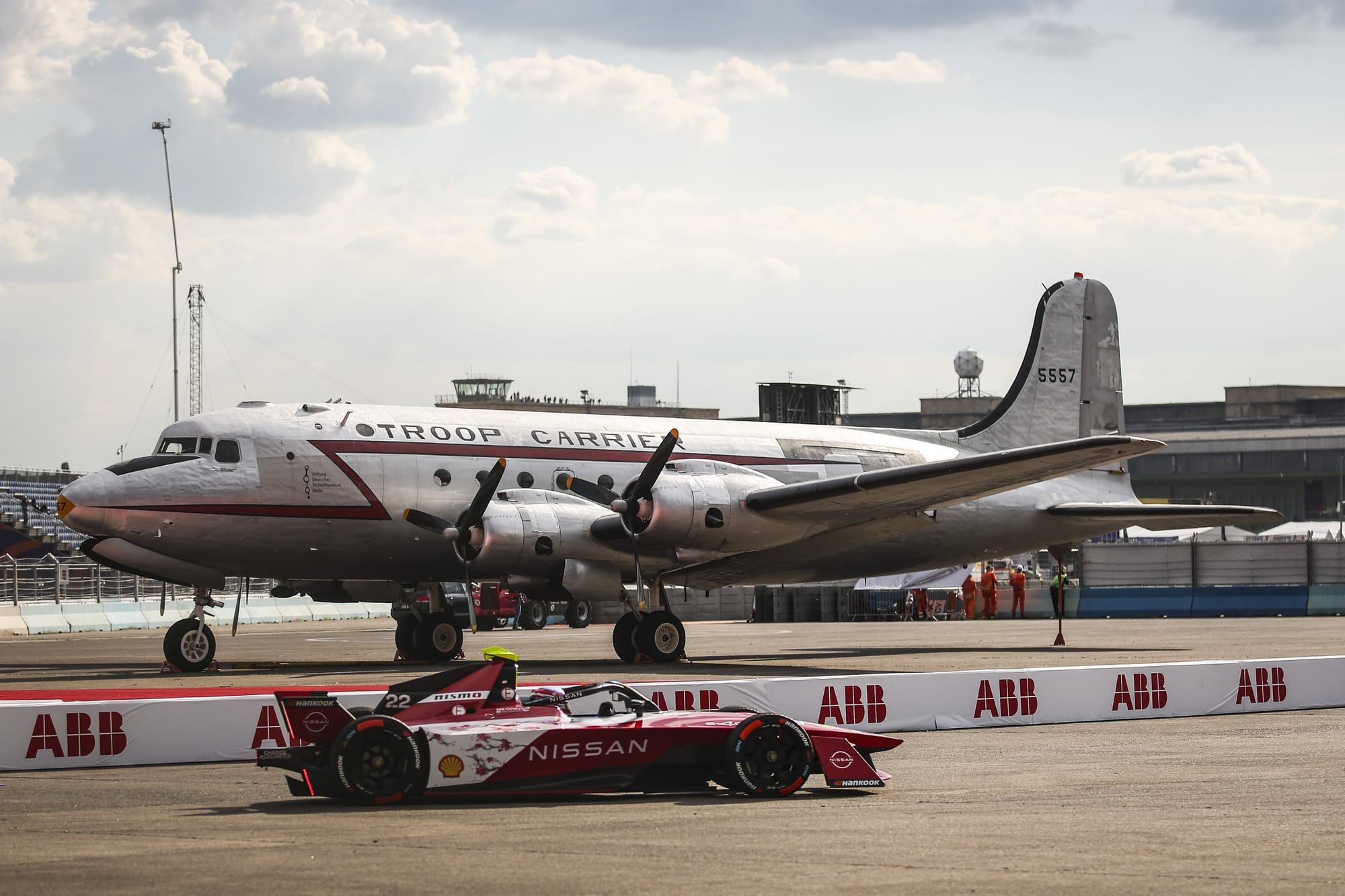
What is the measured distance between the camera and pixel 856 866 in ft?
27.9

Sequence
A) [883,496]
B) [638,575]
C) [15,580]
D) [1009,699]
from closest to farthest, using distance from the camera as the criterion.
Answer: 1. [1009,699]
2. [638,575]
3. [883,496]
4. [15,580]

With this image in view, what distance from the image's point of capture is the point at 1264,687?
18.7m

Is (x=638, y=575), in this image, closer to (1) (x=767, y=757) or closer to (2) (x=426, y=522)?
(2) (x=426, y=522)

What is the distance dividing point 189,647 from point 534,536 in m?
5.78

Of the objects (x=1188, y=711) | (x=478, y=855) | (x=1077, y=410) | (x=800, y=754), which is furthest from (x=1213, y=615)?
(x=478, y=855)

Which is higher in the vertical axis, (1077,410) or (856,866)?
(1077,410)

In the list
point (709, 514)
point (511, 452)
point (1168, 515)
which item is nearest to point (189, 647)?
point (511, 452)

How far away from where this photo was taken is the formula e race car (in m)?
11.3

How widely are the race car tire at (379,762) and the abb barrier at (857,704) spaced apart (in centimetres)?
263

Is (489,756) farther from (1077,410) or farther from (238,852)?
(1077,410)

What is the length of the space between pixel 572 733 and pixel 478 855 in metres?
2.57

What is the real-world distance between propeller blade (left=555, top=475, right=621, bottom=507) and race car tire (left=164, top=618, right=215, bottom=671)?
21.7 ft

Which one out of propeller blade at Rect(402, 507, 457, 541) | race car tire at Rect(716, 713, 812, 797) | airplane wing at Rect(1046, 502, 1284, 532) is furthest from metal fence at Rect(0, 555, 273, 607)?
race car tire at Rect(716, 713, 812, 797)

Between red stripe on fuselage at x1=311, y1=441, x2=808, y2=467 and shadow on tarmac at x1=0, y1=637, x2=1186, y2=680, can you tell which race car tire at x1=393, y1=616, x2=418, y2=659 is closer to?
shadow on tarmac at x1=0, y1=637, x2=1186, y2=680
